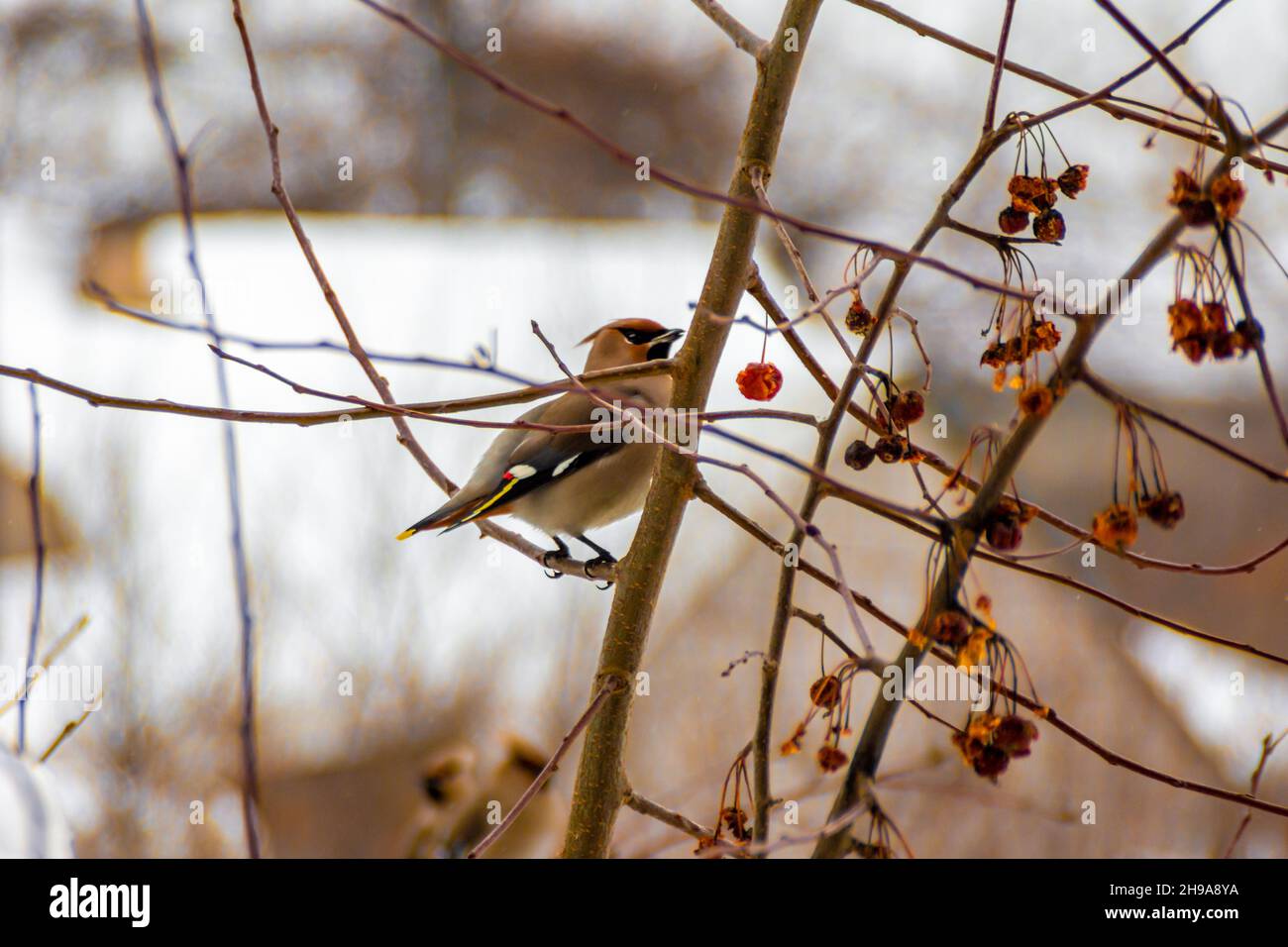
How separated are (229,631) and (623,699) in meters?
1.89

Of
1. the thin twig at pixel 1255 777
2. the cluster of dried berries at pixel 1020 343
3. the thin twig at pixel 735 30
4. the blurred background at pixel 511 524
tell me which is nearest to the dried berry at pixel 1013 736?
the cluster of dried berries at pixel 1020 343

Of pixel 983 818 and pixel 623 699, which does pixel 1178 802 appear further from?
pixel 623 699

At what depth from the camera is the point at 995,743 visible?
0.65 m

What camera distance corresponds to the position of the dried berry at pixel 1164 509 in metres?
Answer: 0.67

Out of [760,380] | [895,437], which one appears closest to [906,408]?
[895,437]

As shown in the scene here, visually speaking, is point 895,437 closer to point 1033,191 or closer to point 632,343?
point 1033,191

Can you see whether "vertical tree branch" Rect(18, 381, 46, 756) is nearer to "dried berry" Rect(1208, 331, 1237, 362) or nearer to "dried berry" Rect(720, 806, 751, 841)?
"dried berry" Rect(720, 806, 751, 841)

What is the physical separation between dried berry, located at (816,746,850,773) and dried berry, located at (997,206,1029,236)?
406mm

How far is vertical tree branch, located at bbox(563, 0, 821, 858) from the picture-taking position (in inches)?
36.1

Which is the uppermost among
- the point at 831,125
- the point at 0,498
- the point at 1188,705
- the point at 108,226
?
the point at 831,125

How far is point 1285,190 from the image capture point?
2.45 m

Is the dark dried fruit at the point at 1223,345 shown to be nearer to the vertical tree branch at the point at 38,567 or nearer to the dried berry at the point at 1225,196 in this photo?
the dried berry at the point at 1225,196

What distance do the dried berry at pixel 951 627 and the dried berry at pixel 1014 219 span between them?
1.31 ft
